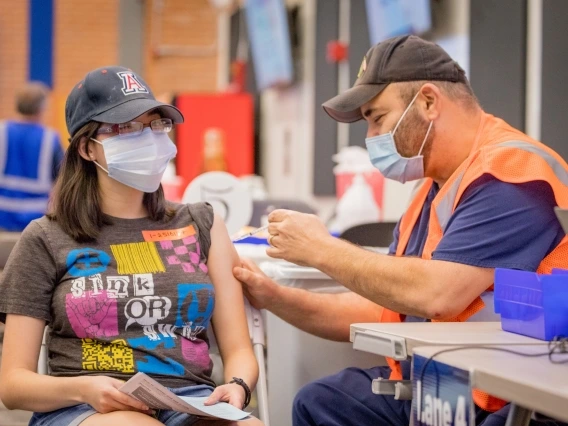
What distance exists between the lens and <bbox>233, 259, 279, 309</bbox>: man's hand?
2242mm

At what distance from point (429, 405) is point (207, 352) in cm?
76

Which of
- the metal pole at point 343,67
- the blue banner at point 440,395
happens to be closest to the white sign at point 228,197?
the blue banner at point 440,395

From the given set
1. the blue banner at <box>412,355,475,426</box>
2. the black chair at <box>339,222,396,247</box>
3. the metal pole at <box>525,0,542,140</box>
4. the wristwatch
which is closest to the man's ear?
the wristwatch

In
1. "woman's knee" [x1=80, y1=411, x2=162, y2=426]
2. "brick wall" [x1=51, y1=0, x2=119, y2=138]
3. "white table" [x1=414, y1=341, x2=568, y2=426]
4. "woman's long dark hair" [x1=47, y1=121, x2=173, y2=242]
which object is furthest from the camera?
"brick wall" [x1=51, y1=0, x2=119, y2=138]

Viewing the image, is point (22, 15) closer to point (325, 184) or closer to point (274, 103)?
point (274, 103)

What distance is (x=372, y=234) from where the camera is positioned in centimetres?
331

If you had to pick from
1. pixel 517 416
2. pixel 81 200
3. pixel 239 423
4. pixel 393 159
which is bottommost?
pixel 239 423

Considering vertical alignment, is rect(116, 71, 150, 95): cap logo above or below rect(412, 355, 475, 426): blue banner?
above

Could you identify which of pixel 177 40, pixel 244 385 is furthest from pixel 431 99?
pixel 177 40

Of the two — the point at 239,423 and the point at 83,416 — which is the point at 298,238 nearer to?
the point at 239,423

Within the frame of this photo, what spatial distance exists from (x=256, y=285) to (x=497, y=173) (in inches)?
25.8

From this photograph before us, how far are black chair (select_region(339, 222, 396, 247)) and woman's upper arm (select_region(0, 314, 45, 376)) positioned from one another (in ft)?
4.96

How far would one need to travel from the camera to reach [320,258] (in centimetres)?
215

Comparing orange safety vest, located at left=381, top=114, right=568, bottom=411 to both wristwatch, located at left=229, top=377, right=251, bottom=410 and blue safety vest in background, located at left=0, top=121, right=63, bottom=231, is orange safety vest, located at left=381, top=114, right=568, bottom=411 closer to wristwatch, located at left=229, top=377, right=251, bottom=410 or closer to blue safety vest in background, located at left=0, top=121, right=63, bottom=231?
wristwatch, located at left=229, top=377, right=251, bottom=410
